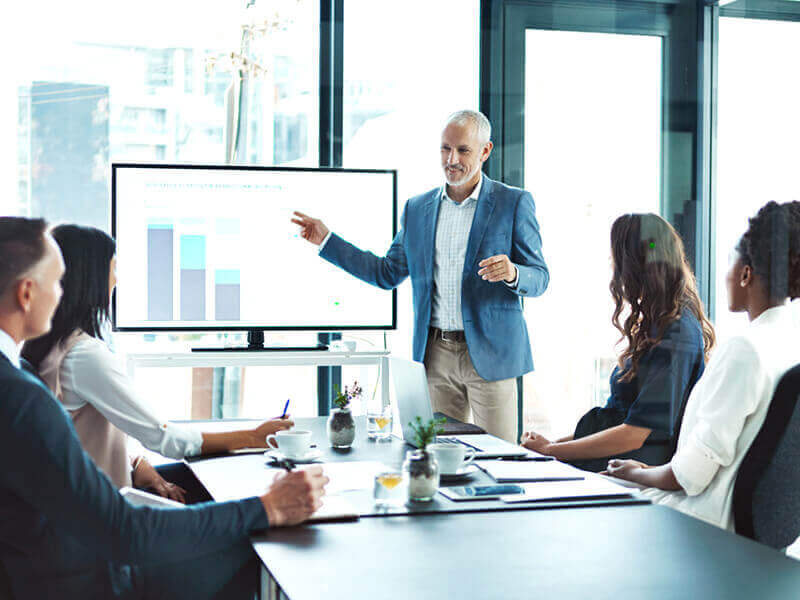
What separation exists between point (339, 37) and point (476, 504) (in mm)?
3402

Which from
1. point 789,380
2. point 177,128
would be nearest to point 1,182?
point 177,128

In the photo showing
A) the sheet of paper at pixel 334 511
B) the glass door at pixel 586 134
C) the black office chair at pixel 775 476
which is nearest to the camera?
the sheet of paper at pixel 334 511

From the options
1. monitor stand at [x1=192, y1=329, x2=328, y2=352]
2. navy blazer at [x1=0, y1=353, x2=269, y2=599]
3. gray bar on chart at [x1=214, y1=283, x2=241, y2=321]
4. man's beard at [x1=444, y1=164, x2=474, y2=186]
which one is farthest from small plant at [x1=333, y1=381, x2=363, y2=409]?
gray bar on chart at [x1=214, y1=283, x2=241, y2=321]

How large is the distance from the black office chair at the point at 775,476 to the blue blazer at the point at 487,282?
1584mm

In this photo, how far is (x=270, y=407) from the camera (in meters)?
4.57

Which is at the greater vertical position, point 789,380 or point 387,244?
point 387,244

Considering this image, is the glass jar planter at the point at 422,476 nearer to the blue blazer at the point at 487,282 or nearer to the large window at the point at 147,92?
the blue blazer at the point at 487,282

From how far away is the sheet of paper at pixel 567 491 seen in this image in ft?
5.73

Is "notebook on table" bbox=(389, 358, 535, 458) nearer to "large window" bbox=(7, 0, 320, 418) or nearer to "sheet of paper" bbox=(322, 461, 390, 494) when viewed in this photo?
"sheet of paper" bbox=(322, 461, 390, 494)

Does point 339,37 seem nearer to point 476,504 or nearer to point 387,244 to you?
point 387,244

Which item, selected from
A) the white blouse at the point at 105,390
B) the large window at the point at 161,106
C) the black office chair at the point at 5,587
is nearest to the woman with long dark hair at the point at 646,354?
the white blouse at the point at 105,390

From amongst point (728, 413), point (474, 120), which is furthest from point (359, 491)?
point (474, 120)

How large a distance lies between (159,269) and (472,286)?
148 cm

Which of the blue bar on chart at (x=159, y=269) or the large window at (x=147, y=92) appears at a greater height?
the large window at (x=147, y=92)
